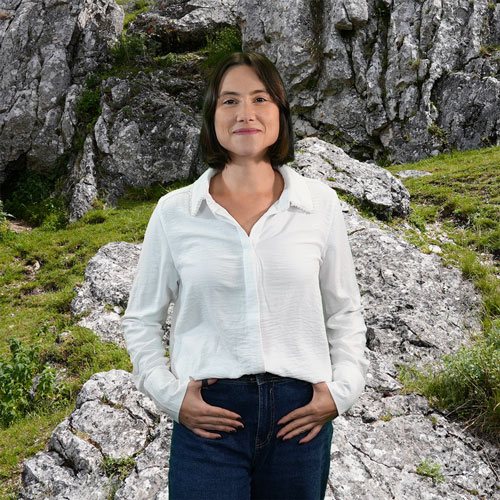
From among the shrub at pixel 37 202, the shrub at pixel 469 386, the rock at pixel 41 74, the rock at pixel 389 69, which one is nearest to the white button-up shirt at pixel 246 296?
the shrub at pixel 469 386

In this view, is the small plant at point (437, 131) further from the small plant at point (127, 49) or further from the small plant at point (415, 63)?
the small plant at point (127, 49)

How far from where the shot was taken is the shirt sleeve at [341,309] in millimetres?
1917

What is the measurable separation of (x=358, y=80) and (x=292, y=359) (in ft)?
47.5

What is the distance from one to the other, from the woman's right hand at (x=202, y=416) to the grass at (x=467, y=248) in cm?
260

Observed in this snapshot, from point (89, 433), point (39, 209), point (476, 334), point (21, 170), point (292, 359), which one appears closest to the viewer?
point (292, 359)

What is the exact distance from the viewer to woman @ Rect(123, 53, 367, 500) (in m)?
1.71

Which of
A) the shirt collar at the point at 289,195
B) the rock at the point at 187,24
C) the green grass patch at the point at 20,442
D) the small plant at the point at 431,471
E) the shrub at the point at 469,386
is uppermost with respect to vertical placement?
the rock at the point at 187,24

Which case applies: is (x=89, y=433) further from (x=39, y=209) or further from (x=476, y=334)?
(x=39, y=209)

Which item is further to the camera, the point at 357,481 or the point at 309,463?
the point at 357,481

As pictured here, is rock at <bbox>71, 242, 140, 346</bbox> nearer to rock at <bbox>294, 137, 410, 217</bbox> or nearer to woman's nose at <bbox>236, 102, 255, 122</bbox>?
rock at <bbox>294, 137, 410, 217</bbox>

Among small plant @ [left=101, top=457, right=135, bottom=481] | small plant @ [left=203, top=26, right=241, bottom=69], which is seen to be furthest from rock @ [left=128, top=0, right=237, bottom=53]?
small plant @ [left=101, top=457, right=135, bottom=481]

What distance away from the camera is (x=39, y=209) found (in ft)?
47.3

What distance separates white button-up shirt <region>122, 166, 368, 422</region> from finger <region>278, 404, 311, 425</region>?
10cm

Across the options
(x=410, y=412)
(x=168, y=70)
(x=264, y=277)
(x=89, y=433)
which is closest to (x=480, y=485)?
(x=410, y=412)
